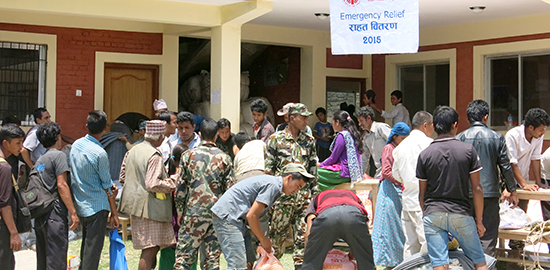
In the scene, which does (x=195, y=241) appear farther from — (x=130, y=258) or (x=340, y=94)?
(x=340, y=94)

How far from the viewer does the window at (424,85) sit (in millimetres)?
12828

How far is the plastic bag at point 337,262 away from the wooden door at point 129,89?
730cm

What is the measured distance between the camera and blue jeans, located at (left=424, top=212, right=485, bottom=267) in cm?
521

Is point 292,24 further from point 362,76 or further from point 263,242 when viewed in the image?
point 263,242

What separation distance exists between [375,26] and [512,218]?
2800 millimetres

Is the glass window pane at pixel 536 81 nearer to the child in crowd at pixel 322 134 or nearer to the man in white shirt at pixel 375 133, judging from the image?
the child in crowd at pixel 322 134

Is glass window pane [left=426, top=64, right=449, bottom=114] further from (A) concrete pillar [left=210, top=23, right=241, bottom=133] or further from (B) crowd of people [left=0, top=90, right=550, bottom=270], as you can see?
(B) crowd of people [left=0, top=90, right=550, bottom=270]

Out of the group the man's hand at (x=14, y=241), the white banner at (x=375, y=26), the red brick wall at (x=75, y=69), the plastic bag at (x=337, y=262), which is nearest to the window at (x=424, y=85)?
the white banner at (x=375, y=26)

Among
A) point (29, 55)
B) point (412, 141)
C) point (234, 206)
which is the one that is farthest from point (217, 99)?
point (234, 206)

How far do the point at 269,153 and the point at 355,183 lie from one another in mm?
1466

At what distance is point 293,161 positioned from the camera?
6344 millimetres

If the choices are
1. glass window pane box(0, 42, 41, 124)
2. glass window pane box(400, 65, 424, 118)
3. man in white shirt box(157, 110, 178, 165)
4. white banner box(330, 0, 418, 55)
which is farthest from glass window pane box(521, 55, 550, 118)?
glass window pane box(0, 42, 41, 124)

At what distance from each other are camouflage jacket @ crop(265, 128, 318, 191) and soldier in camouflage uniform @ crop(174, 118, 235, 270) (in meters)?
0.64

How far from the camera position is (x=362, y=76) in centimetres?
1386
